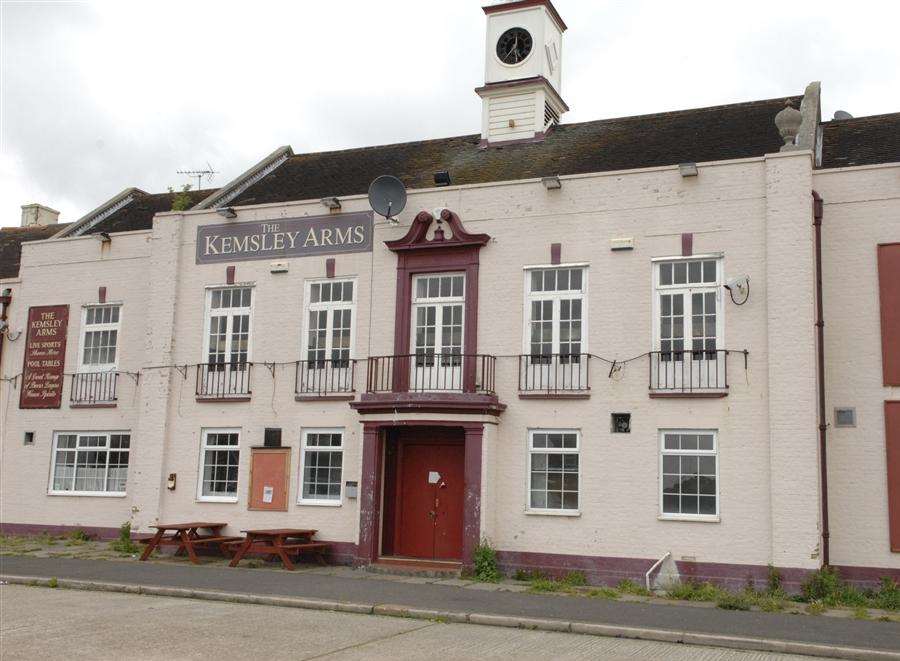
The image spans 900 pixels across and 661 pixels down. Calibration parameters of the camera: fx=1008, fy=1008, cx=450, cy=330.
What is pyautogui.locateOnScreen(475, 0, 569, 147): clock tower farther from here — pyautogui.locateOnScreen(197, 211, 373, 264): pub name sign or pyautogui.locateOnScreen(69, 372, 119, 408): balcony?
pyautogui.locateOnScreen(69, 372, 119, 408): balcony

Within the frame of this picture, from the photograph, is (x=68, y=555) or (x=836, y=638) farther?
(x=68, y=555)

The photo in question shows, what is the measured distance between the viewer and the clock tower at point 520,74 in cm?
2339

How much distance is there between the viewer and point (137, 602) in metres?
14.1

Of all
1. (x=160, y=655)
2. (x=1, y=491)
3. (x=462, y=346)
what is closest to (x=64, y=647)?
(x=160, y=655)

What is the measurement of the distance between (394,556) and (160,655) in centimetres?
880

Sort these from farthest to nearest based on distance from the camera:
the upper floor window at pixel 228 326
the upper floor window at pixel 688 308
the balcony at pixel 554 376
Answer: the upper floor window at pixel 228 326
the balcony at pixel 554 376
the upper floor window at pixel 688 308

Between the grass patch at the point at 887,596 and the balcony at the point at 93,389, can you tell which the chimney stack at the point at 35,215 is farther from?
the grass patch at the point at 887,596

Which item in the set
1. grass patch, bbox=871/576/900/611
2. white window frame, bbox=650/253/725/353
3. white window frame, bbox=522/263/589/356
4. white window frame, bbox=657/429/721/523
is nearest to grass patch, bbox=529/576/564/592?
white window frame, bbox=657/429/721/523

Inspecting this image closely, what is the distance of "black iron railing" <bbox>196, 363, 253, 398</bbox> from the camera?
808 inches

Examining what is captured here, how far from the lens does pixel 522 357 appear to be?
18.4 metres

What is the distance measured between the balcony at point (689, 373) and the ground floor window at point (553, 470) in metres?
1.76

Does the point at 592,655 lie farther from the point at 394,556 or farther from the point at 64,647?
the point at 394,556

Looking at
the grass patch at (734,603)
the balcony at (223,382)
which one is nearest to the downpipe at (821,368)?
the grass patch at (734,603)

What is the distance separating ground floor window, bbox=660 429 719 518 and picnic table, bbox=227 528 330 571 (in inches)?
257
